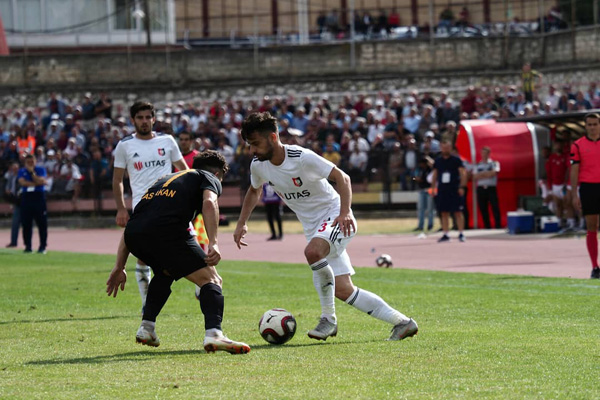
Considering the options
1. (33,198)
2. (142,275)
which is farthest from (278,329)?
(33,198)

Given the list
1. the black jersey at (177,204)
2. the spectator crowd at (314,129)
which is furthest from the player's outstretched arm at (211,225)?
the spectator crowd at (314,129)

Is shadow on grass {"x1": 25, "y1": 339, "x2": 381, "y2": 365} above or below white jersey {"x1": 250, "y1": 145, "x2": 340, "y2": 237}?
below

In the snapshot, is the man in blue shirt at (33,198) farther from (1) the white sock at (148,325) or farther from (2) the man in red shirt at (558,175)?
(1) the white sock at (148,325)

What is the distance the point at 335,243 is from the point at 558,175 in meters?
17.3

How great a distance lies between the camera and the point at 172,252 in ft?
28.1

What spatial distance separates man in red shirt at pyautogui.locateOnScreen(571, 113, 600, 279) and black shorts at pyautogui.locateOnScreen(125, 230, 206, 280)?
743 cm

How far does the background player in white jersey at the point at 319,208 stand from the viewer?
8859 millimetres

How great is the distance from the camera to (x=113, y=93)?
141ft

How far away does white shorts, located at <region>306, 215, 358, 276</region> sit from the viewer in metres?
9.06

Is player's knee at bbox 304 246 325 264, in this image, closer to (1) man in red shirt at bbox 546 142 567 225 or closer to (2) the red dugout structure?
(1) man in red shirt at bbox 546 142 567 225

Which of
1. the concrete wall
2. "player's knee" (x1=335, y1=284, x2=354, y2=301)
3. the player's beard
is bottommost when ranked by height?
"player's knee" (x1=335, y1=284, x2=354, y2=301)

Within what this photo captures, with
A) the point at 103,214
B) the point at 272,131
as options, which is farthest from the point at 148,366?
the point at 103,214

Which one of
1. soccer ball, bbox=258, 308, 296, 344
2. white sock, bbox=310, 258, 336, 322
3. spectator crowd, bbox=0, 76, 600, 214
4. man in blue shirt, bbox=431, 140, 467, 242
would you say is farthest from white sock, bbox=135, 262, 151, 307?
spectator crowd, bbox=0, 76, 600, 214

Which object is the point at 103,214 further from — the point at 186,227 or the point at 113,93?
the point at 186,227
